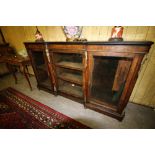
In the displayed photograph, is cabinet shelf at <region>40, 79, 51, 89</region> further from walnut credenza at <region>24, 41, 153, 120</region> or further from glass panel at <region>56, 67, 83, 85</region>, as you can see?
glass panel at <region>56, 67, 83, 85</region>

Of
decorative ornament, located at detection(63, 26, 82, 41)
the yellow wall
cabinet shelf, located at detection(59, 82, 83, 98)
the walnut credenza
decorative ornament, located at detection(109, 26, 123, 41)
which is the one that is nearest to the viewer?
the walnut credenza

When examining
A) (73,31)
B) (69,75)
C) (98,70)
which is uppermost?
(73,31)

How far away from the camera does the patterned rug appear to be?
1393 mm

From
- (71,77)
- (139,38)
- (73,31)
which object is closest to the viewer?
(139,38)

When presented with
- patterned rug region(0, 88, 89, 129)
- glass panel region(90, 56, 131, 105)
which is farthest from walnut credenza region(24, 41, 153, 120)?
patterned rug region(0, 88, 89, 129)

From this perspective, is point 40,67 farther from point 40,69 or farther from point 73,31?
point 73,31

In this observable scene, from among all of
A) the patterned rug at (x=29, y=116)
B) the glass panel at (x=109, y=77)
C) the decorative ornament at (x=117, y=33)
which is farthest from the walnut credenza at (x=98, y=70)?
the patterned rug at (x=29, y=116)

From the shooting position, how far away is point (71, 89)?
6.32 ft

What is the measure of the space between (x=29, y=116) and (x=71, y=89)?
889mm

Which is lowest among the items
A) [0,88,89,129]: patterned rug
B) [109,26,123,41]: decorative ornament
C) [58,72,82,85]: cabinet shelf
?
[0,88,89,129]: patterned rug

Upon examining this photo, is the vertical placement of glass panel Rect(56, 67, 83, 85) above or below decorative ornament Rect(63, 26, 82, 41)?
below

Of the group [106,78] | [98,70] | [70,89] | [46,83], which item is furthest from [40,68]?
[106,78]

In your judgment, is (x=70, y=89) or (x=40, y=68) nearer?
(x=70, y=89)
